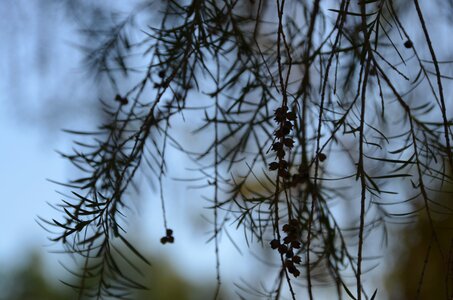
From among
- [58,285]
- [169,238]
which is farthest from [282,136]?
[58,285]

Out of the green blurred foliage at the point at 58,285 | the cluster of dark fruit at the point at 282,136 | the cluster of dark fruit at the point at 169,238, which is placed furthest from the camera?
the green blurred foliage at the point at 58,285

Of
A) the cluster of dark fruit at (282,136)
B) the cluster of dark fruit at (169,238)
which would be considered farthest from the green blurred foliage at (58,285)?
the cluster of dark fruit at (282,136)

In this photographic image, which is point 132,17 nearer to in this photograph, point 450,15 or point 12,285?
point 450,15

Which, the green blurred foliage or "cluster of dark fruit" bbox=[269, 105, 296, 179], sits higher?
the green blurred foliage

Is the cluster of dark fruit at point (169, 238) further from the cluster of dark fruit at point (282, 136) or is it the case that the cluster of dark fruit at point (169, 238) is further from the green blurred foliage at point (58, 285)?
the green blurred foliage at point (58, 285)

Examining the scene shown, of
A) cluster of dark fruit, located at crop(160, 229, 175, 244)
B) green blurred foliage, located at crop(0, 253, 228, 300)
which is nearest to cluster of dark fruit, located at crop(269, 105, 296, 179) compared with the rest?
cluster of dark fruit, located at crop(160, 229, 175, 244)

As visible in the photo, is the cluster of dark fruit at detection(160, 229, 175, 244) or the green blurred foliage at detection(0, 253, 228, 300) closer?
the cluster of dark fruit at detection(160, 229, 175, 244)

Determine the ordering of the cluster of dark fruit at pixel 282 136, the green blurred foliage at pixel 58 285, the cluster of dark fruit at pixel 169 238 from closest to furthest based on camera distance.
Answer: the cluster of dark fruit at pixel 282 136, the cluster of dark fruit at pixel 169 238, the green blurred foliage at pixel 58 285

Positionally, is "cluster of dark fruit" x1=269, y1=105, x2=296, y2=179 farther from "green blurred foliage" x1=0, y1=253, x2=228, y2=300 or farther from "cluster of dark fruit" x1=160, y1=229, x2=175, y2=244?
"green blurred foliage" x1=0, y1=253, x2=228, y2=300

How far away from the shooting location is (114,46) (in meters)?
0.95

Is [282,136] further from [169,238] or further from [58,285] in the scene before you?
[58,285]

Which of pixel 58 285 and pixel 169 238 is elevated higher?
pixel 58 285

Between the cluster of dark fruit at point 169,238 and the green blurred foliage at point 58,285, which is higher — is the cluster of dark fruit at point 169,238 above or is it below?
below

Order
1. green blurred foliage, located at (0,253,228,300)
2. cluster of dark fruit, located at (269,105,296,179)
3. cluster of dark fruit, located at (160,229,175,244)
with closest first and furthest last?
cluster of dark fruit, located at (269,105,296,179), cluster of dark fruit, located at (160,229,175,244), green blurred foliage, located at (0,253,228,300)
